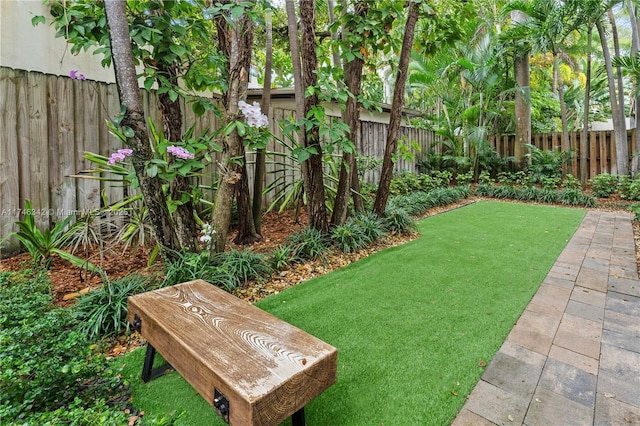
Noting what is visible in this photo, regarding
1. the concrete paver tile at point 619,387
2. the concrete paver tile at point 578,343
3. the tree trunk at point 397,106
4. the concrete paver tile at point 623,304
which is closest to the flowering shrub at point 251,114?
the tree trunk at point 397,106

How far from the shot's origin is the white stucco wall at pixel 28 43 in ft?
15.6

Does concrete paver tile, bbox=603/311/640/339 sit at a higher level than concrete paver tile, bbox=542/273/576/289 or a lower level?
lower

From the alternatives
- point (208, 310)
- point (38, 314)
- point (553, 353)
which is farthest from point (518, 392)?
point (38, 314)

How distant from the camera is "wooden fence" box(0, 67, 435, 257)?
298cm

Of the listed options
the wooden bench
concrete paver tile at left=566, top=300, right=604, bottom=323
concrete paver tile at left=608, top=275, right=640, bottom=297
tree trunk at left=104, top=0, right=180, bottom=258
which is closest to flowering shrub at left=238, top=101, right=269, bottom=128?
tree trunk at left=104, top=0, right=180, bottom=258

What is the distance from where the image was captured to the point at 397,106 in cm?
444

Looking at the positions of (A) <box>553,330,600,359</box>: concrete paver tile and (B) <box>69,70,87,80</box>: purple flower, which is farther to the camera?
(B) <box>69,70,87,80</box>: purple flower

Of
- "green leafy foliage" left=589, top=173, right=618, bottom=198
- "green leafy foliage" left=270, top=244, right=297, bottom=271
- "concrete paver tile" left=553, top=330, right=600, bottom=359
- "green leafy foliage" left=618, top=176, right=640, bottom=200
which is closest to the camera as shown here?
"concrete paver tile" left=553, top=330, right=600, bottom=359

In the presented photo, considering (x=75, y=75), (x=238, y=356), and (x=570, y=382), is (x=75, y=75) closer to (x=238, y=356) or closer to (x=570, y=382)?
(x=238, y=356)

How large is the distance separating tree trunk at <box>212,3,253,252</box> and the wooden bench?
4.31 feet

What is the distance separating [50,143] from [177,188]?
161 centimetres

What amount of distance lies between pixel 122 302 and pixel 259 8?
250 cm

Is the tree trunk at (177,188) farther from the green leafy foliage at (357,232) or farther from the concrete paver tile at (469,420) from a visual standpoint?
the concrete paver tile at (469,420)

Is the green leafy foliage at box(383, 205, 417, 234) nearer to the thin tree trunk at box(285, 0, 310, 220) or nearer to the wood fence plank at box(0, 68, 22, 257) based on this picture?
the thin tree trunk at box(285, 0, 310, 220)
